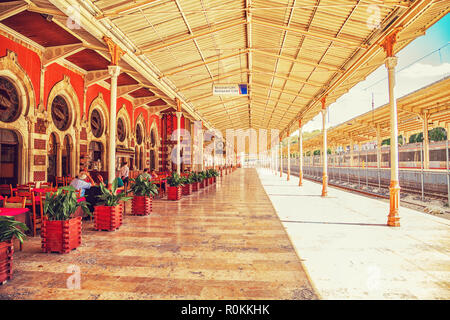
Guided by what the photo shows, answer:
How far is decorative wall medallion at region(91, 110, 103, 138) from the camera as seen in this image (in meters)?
13.3

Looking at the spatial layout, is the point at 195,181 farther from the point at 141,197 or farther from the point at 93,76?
the point at 93,76

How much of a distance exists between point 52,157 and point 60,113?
6.15 feet

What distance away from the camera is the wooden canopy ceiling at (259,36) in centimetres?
634

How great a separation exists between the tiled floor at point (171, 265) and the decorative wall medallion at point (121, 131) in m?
10.0

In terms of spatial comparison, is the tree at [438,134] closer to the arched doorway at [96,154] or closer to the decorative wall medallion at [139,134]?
the decorative wall medallion at [139,134]

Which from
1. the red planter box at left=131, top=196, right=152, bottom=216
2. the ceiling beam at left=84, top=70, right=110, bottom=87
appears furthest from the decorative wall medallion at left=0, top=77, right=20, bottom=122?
the red planter box at left=131, top=196, right=152, bottom=216

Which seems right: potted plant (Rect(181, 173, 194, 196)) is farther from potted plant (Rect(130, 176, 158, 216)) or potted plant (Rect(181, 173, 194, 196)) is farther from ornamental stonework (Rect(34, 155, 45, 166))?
ornamental stonework (Rect(34, 155, 45, 166))

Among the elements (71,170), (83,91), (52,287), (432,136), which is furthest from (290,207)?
(432,136)

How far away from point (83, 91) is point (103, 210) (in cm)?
905

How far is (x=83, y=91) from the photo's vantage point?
40.3 ft

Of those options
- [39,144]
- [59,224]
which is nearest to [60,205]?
[59,224]

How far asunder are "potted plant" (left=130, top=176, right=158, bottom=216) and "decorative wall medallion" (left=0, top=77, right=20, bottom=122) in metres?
5.34

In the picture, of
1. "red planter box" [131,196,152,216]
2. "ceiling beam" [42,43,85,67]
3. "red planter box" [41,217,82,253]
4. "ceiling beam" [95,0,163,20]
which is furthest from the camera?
"ceiling beam" [42,43,85,67]
